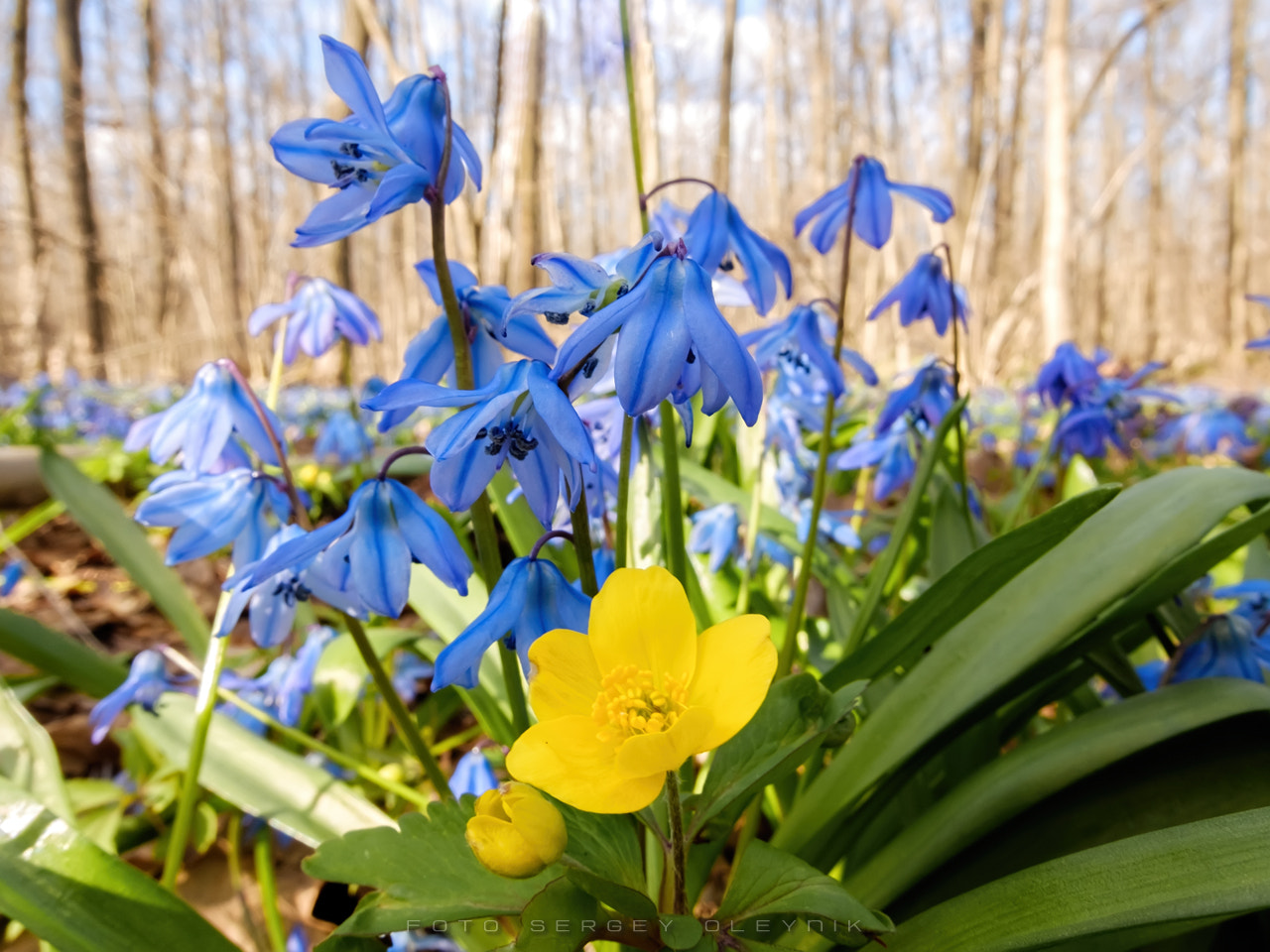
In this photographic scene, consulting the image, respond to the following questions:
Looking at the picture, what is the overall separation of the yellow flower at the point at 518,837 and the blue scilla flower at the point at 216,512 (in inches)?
22.0

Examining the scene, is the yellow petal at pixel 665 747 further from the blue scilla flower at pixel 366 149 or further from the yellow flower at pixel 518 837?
the blue scilla flower at pixel 366 149

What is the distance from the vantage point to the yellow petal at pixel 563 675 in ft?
2.12

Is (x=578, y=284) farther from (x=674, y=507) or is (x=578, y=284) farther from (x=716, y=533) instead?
(x=716, y=533)

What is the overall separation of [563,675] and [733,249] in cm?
64

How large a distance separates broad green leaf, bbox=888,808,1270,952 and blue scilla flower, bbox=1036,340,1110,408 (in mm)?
1186

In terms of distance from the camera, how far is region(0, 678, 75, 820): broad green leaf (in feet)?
3.59

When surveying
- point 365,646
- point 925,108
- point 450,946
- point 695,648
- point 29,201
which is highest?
point 925,108

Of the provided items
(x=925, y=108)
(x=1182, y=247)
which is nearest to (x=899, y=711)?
(x=925, y=108)

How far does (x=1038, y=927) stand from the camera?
69 cm

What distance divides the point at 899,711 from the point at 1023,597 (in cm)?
21

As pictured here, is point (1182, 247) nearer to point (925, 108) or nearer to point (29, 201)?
point (925, 108)

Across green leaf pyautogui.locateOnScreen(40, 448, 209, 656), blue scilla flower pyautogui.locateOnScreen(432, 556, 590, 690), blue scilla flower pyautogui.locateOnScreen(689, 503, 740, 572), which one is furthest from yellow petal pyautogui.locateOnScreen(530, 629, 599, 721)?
green leaf pyautogui.locateOnScreen(40, 448, 209, 656)

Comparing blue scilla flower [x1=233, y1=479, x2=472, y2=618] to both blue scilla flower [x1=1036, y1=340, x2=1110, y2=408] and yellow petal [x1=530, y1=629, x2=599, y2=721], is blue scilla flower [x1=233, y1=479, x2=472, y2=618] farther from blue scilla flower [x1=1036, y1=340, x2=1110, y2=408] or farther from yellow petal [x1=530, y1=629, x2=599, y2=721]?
blue scilla flower [x1=1036, y1=340, x2=1110, y2=408]

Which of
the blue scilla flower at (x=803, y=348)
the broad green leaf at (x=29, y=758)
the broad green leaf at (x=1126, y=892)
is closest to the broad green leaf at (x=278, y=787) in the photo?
the broad green leaf at (x=29, y=758)
